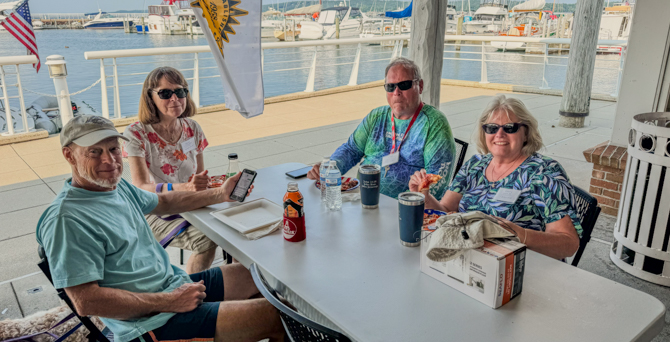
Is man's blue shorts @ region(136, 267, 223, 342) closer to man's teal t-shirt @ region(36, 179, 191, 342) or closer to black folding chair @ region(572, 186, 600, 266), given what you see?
man's teal t-shirt @ region(36, 179, 191, 342)

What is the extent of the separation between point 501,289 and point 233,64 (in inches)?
78.4

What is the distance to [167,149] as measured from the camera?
258cm

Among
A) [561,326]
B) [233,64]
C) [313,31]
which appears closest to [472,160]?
[561,326]

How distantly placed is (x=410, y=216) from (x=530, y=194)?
2.06ft

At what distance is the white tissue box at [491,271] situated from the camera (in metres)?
1.22

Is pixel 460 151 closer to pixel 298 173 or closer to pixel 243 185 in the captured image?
pixel 298 173

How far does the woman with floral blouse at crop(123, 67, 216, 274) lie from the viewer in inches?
95.0

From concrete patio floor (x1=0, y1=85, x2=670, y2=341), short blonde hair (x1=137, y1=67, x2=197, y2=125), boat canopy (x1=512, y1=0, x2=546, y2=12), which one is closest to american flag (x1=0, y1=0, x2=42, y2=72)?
concrete patio floor (x1=0, y1=85, x2=670, y2=341)

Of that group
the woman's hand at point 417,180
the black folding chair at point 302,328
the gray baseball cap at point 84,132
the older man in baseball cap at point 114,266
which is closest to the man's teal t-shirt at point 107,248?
the older man in baseball cap at point 114,266

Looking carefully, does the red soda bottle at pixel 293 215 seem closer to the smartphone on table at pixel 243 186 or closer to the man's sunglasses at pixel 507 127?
the smartphone on table at pixel 243 186

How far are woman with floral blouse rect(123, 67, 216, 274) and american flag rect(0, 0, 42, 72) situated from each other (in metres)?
4.21

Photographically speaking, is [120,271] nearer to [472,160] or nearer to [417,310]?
[417,310]

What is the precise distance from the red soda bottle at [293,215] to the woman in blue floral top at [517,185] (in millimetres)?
573

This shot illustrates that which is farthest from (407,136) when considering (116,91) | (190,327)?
(116,91)
